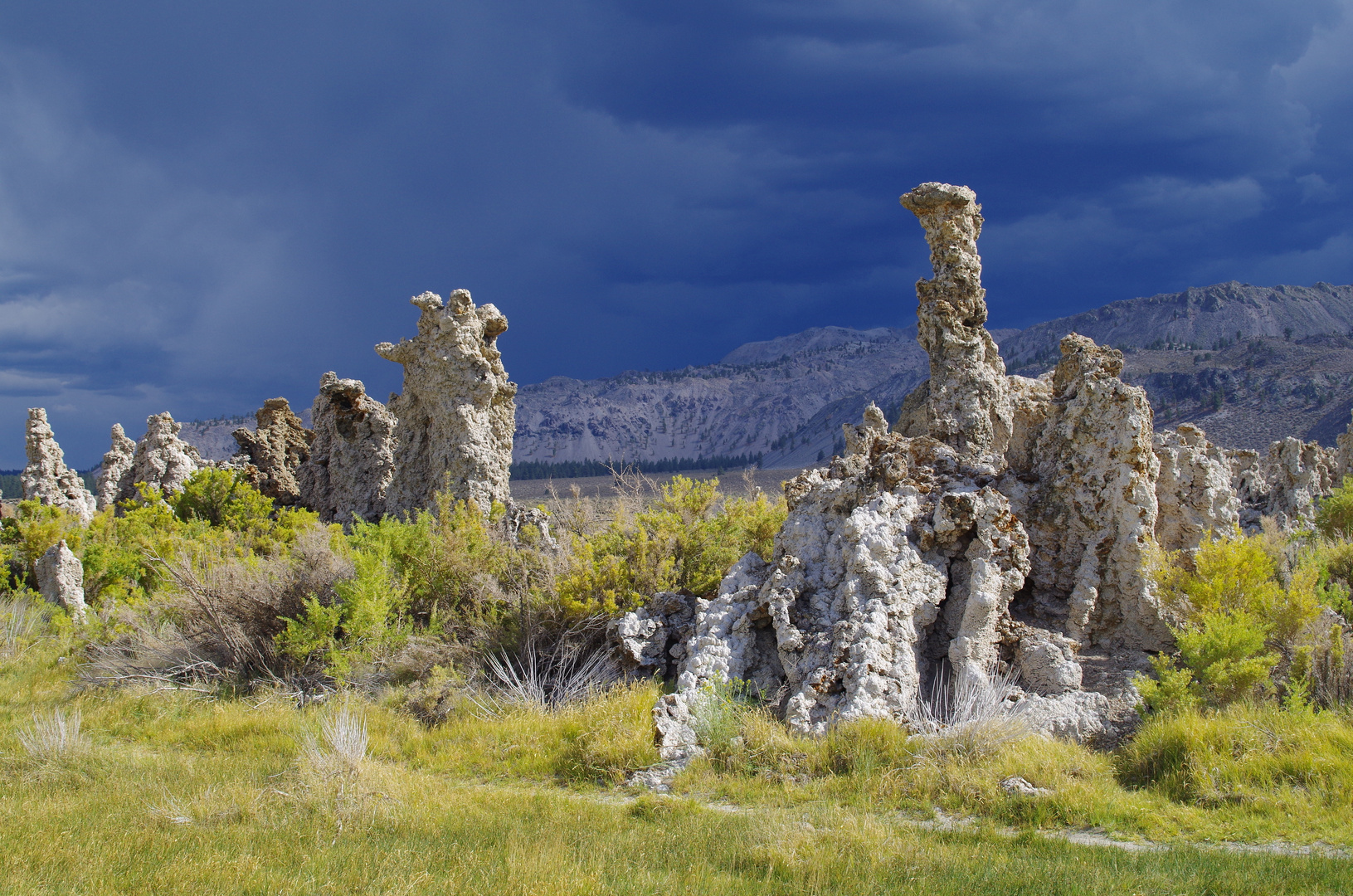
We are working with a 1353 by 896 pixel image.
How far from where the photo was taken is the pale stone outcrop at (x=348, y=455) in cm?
1995

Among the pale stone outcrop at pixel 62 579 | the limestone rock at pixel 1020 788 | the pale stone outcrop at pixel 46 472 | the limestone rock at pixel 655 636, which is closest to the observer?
the limestone rock at pixel 1020 788

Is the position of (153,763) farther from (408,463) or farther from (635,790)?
(408,463)

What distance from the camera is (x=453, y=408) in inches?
662

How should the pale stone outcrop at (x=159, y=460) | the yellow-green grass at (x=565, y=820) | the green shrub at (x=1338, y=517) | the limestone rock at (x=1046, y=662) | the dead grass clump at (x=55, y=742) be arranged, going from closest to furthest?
the yellow-green grass at (x=565, y=820)
the limestone rock at (x=1046, y=662)
the dead grass clump at (x=55, y=742)
the green shrub at (x=1338, y=517)
the pale stone outcrop at (x=159, y=460)

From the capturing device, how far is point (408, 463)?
59.0 feet

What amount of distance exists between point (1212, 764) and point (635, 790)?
4.38 m

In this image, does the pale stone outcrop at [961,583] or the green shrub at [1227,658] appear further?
the pale stone outcrop at [961,583]

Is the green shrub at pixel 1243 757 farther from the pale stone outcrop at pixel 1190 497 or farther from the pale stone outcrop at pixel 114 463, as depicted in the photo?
the pale stone outcrop at pixel 114 463

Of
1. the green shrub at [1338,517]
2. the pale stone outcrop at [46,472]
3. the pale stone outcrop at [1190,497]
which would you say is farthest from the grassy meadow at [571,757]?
the pale stone outcrop at [46,472]

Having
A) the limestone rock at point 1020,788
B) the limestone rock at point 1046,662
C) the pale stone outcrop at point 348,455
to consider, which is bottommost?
the limestone rock at point 1020,788

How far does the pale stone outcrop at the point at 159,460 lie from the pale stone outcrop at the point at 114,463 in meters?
2.63

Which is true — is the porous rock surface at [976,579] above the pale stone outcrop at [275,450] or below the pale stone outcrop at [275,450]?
below

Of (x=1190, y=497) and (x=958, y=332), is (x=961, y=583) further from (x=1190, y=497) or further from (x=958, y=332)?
(x=958, y=332)

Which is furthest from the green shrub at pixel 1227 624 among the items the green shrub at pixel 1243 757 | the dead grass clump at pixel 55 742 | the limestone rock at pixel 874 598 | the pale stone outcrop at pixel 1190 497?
the dead grass clump at pixel 55 742
